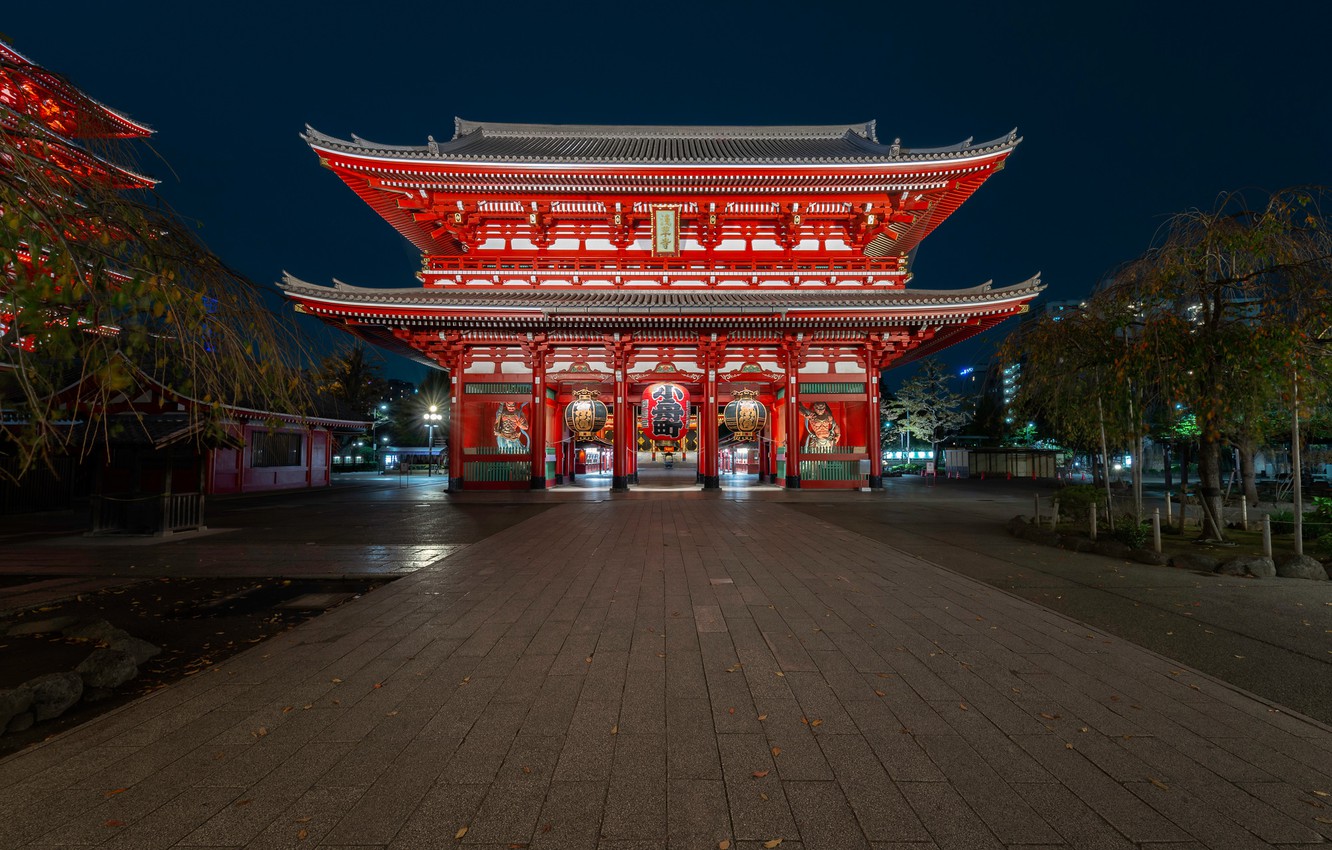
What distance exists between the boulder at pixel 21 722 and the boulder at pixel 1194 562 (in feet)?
38.7

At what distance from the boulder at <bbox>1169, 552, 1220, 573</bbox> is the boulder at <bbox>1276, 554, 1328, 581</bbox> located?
2.07 ft

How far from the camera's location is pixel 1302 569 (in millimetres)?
6832

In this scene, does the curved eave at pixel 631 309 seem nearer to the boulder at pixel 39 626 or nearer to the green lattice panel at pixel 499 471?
the green lattice panel at pixel 499 471

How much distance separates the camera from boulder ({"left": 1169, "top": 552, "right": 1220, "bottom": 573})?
23.8 feet

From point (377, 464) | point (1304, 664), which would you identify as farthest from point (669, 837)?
point (377, 464)

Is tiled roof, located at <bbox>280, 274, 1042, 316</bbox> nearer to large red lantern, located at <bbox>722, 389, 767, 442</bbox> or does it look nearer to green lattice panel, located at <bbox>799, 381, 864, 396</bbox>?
green lattice panel, located at <bbox>799, 381, 864, 396</bbox>

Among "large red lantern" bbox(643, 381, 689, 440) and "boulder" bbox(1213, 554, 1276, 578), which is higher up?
"large red lantern" bbox(643, 381, 689, 440)

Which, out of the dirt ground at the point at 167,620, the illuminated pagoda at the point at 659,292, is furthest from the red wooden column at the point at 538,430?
the dirt ground at the point at 167,620

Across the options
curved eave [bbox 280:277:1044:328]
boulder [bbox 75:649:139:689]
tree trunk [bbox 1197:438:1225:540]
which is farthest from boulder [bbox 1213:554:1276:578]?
curved eave [bbox 280:277:1044:328]

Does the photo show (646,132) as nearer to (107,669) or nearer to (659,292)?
(659,292)

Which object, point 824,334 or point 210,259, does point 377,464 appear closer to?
point 824,334

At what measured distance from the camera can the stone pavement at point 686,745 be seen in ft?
7.92

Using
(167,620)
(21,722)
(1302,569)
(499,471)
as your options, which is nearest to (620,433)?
(499,471)

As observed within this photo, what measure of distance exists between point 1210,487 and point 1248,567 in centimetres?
262
